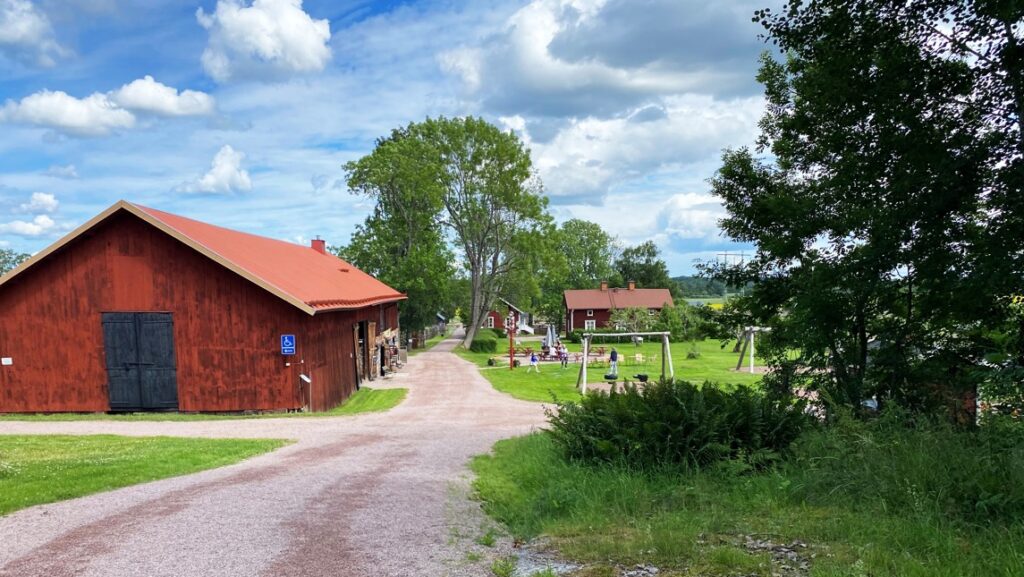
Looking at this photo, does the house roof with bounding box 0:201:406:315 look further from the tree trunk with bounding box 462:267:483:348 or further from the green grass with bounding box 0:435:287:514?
the tree trunk with bounding box 462:267:483:348

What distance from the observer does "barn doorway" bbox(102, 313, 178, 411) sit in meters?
18.2

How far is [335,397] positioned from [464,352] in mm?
27300

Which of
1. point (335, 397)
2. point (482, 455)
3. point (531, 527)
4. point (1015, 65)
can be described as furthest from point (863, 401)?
point (335, 397)

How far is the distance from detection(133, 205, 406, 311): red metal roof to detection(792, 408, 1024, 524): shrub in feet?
47.6

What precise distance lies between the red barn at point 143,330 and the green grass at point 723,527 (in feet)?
39.0

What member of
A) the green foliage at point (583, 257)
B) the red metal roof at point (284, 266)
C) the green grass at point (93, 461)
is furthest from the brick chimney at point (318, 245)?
the green foliage at point (583, 257)

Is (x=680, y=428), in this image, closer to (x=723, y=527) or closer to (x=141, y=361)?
(x=723, y=527)

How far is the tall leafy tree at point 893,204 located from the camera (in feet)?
21.8

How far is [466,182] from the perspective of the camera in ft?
160

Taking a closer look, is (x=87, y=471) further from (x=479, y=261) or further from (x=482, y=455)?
(x=479, y=261)

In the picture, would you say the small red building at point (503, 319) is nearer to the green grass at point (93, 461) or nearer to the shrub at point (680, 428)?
the green grass at point (93, 461)

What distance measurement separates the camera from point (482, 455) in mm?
11648

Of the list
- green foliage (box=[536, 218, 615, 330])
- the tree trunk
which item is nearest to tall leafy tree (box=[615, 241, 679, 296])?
green foliage (box=[536, 218, 615, 330])

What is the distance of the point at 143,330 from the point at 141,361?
911 millimetres
